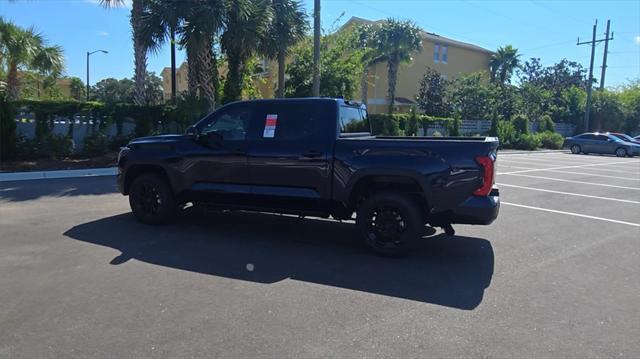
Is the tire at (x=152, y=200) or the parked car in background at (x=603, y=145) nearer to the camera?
the tire at (x=152, y=200)

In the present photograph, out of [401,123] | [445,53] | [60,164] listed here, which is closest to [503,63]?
[445,53]

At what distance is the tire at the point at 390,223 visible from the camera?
5.87 m

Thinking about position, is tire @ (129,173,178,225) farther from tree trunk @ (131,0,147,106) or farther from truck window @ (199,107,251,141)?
tree trunk @ (131,0,147,106)

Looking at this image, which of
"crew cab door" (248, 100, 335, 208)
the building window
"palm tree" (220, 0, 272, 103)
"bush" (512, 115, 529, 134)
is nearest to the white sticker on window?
"crew cab door" (248, 100, 335, 208)

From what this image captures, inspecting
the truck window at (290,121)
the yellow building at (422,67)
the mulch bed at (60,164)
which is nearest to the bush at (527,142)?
the yellow building at (422,67)

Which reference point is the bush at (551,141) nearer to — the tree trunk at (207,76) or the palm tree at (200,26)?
the tree trunk at (207,76)

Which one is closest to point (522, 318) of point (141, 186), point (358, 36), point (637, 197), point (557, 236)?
point (557, 236)

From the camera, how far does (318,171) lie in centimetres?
630

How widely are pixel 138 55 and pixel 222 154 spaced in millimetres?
14075

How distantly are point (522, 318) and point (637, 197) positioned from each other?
Answer: 31.5 ft

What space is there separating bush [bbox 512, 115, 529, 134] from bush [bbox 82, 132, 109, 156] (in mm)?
29330

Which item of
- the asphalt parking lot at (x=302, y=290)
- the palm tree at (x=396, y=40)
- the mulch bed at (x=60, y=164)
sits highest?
the palm tree at (x=396, y=40)

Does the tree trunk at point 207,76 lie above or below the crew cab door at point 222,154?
above

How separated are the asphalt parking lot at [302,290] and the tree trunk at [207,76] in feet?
35.3
